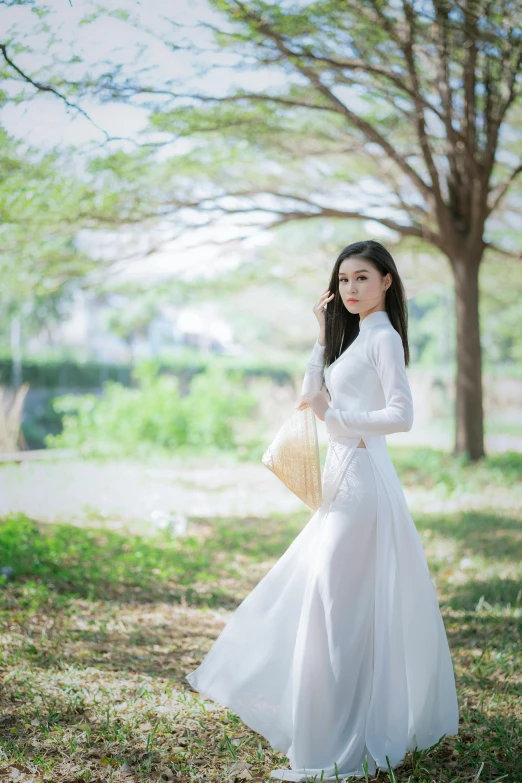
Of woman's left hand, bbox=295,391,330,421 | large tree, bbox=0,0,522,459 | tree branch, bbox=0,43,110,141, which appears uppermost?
large tree, bbox=0,0,522,459

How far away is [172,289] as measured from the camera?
1339 cm

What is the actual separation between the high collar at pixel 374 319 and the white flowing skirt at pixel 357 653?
49cm

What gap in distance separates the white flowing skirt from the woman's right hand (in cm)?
54

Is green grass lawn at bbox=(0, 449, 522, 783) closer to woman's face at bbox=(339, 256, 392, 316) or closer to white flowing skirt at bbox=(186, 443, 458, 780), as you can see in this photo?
white flowing skirt at bbox=(186, 443, 458, 780)

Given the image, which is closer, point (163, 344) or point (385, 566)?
point (385, 566)

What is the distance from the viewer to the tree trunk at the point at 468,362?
1015cm

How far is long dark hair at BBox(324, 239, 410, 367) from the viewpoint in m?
2.72

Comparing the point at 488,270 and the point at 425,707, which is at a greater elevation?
the point at 488,270

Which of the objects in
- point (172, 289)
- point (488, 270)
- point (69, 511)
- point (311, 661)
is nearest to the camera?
point (311, 661)

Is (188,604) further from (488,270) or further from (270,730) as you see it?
(488,270)

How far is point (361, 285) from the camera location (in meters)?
2.70

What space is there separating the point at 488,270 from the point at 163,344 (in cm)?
3973

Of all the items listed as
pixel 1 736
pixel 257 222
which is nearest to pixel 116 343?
pixel 257 222

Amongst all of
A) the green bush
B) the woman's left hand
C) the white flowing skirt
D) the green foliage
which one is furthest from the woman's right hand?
the green bush
